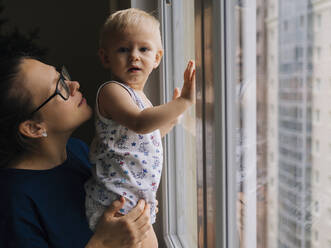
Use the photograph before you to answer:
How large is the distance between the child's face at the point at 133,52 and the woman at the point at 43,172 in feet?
0.82

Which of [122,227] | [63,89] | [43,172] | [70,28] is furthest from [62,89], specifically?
[70,28]

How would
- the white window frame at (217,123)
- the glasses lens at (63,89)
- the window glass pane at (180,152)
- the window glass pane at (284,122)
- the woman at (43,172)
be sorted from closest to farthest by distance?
the window glass pane at (284,122)
the white window frame at (217,123)
the woman at (43,172)
the glasses lens at (63,89)
the window glass pane at (180,152)

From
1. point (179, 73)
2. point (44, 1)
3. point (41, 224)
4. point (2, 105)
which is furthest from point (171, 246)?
point (44, 1)

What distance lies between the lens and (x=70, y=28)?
207 centimetres

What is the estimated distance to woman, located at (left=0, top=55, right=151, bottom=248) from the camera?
92 centimetres

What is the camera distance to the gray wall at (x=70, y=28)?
6.69 ft

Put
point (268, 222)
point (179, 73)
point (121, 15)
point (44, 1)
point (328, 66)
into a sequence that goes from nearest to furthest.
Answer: point (328, 66), point (268, 222), point (121, 15), point (179, 73), point (44, 1)

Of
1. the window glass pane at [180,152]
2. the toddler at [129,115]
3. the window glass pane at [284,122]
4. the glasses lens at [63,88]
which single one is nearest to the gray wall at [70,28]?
the window glass pane at [180,152]

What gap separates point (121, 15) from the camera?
857mm

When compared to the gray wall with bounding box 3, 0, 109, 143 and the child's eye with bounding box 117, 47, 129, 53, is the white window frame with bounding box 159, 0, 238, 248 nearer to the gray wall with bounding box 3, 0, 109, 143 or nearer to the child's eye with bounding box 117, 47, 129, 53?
the child's eye with bounding box 117, 47, 129, 53

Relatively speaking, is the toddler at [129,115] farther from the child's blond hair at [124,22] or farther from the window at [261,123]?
the window at [261,123]

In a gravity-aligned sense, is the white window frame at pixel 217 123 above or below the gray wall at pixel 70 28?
below

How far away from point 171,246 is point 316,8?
1180mm

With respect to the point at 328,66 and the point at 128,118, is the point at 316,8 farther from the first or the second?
the point at 128,118
